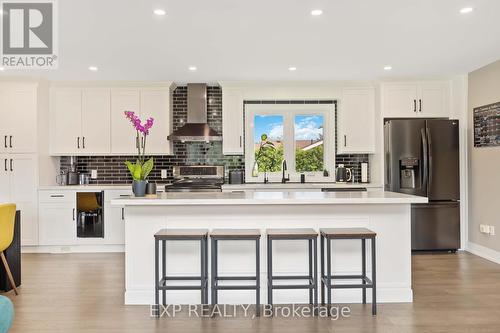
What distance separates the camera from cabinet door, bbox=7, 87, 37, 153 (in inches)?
223

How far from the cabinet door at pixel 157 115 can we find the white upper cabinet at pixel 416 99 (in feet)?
10.5

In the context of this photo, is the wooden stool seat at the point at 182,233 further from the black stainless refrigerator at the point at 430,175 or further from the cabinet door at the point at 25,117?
the cabinet door at the point at 25,117

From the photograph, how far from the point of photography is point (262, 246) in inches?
140

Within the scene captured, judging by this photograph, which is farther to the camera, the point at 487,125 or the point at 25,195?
the point at 25,195

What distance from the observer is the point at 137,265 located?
3.53m

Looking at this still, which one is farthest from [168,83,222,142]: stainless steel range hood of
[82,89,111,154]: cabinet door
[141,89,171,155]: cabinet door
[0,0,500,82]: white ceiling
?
[82,89,111,154]: cabinet door

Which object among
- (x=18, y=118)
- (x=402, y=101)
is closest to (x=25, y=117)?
(x=18, y=118)

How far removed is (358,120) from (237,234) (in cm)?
353

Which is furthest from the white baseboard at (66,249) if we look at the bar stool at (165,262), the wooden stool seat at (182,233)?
the wooden stool seat at (182,233)

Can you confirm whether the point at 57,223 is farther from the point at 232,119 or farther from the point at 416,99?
the point at 416,99

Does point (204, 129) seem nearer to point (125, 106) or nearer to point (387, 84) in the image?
point (125, 106)

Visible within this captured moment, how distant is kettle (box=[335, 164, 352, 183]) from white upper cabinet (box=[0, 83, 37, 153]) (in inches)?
175

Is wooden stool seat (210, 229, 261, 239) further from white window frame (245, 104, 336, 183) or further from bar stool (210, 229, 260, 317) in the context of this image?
white window frame (245, 104, 336, 183)

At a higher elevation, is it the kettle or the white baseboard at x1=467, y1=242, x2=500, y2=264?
the kettle
